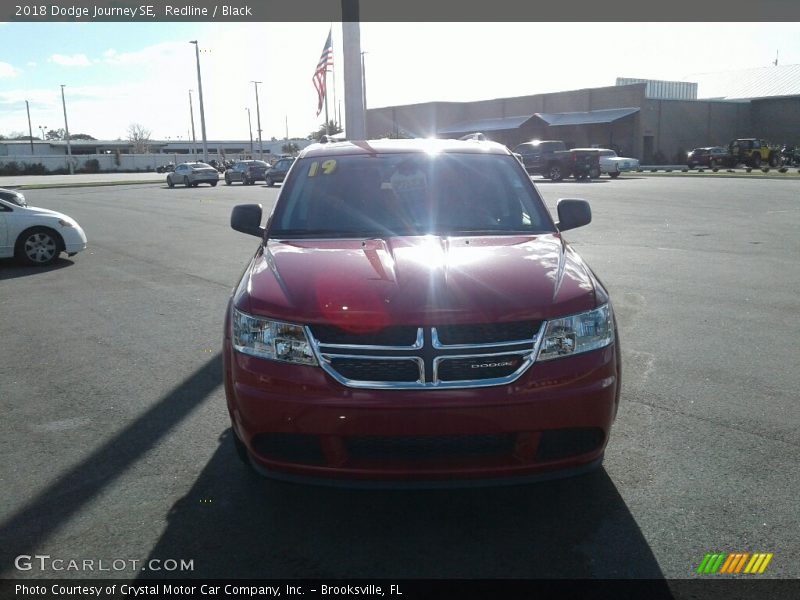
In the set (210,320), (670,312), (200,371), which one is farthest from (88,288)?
(670,312)

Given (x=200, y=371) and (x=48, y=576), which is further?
(x=200, y=371)

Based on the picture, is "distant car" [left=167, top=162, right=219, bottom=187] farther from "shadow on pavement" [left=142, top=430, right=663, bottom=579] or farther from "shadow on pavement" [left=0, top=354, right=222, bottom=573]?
"shadow on pavement" [left=142, top=430, right=663, bottom=579]

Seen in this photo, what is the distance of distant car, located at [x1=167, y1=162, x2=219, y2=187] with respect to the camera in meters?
44.5

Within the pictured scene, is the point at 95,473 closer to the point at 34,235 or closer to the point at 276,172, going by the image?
the point at 34,235

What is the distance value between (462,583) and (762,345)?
446 centimetres

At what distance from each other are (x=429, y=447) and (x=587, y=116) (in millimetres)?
63415

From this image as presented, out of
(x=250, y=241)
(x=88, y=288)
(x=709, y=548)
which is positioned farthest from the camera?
(x=250, y=241)

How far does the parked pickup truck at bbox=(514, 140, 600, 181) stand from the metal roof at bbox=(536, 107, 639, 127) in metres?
22.2

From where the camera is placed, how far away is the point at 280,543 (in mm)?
3348

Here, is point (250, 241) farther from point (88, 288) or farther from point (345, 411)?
point (345, 411)

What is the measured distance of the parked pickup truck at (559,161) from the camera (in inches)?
1507

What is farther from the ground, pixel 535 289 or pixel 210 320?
pixel 535 289

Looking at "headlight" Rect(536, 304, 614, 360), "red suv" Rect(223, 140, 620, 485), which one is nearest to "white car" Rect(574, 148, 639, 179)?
"headlight" Rect(536, 304, 614, 360)

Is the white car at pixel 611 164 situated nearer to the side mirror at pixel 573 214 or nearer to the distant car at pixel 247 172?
the distant car at pixel 247 172
